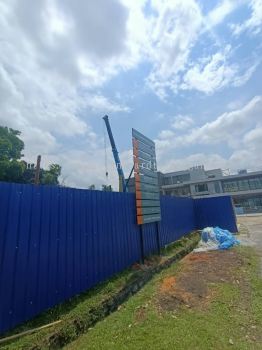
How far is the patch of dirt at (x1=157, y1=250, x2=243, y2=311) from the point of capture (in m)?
4.55

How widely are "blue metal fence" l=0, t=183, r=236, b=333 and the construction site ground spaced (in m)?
0.88

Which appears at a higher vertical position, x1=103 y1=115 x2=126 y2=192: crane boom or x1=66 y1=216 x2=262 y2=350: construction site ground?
x1=103 y1=115 x2=126 y2=192: crane boom

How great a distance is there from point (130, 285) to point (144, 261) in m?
1.89

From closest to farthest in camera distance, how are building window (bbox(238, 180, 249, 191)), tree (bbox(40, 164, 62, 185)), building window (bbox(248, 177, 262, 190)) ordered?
tree (bbox(40, 164, 62, 185)) → building window (bbox(248, 177, 262, 190)) → building window (bbox(238, 180, 249, 191))

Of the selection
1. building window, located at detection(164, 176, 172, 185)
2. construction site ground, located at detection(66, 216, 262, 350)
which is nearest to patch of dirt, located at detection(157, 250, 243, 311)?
construction site ground, located at detection(66, 216, 262, 350)

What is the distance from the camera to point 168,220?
10.3 m

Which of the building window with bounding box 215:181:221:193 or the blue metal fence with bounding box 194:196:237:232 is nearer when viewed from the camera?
the blue metal fence with bounding box 194:196:237:232

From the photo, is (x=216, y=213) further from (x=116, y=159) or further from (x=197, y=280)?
(x=197, y=280)

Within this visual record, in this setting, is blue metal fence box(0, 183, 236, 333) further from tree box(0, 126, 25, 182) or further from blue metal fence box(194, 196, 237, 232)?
tree box(0, 126, 25, 182)

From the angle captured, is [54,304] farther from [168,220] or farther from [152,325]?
[168,220]

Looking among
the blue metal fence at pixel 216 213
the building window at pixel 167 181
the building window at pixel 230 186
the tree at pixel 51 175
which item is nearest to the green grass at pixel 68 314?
the blue metal fence at pixel 216 213

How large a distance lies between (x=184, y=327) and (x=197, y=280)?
7.89 feet

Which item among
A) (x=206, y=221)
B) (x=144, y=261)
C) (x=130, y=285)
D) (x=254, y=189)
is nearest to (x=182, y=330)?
(x=130, y=285)

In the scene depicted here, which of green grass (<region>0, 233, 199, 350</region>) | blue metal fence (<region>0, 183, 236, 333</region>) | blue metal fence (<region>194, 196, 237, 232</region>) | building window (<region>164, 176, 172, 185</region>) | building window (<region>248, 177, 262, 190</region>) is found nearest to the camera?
green grass (<region>0, 233, 199, 350</region>)
